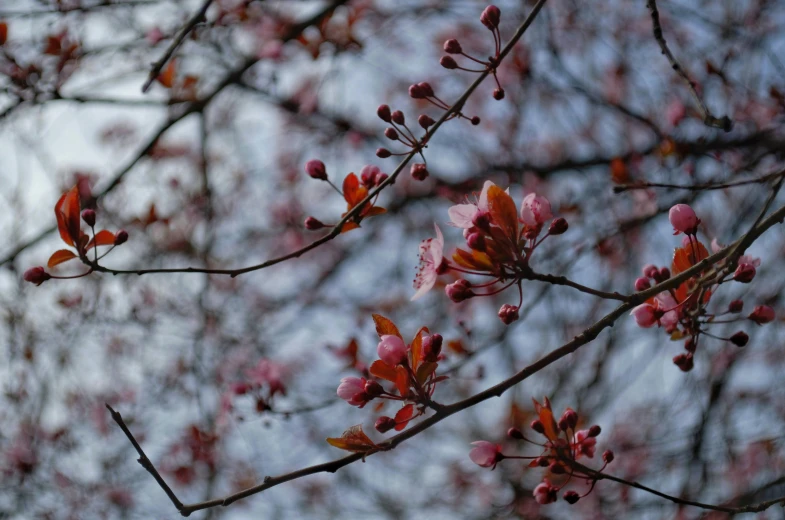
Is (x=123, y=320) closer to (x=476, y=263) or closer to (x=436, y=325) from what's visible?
(x=436, y=325)

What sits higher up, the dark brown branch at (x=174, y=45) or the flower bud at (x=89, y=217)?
the dark brown branch at (x=174, y=45)

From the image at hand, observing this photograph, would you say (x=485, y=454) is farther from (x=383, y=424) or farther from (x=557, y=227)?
(x=557, y=227)

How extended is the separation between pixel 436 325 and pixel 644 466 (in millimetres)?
1755

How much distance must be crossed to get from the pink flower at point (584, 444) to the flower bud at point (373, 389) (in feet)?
1.77

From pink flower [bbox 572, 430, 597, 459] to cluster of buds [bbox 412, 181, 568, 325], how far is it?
41 centimetres

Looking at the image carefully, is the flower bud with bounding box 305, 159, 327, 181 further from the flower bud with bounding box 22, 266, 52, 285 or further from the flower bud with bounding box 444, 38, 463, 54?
the flower bud with bounding box 22, 266, 52, 285

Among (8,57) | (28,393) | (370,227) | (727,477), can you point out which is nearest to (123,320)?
(28,393)

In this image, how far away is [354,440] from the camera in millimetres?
1418

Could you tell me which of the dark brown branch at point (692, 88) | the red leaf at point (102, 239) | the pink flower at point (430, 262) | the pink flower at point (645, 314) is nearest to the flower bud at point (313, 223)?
the pink flower at point (430, 262)

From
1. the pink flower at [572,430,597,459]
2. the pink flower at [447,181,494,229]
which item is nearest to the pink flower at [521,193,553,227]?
the pink flower at [447,181,494,229]

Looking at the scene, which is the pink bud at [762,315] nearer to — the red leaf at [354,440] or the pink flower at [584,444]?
the pink flower at [584,444]

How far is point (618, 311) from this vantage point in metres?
1.34

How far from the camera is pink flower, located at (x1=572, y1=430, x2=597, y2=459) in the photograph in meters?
1.67

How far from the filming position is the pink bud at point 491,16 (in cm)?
175
